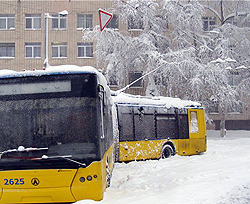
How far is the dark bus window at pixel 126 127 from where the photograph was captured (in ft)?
44.3

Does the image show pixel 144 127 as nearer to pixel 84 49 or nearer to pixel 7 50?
pixel 84 49

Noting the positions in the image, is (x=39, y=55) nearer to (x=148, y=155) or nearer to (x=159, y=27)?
(x=159, y=27)

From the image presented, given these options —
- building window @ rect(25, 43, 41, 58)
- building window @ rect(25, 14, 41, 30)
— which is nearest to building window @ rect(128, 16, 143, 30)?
building window @ rect(25, 14, 41, 30)

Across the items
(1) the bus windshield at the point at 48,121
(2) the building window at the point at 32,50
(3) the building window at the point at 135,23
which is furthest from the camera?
(2) the building window at the point at 32,50

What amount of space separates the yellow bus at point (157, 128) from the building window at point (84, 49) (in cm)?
2067

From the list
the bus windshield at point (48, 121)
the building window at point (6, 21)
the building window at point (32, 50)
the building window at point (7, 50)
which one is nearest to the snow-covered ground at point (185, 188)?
the bus windshield at point (48, 121)

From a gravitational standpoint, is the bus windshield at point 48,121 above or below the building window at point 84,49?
below

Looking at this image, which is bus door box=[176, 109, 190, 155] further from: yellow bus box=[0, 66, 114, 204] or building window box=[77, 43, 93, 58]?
building window box=[77, 43, 93, 58]

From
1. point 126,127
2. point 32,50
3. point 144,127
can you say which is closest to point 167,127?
point 144,127

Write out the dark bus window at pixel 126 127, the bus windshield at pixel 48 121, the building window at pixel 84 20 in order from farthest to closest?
1. the building window at pixel 84 20
2. the dark bus window at pixel 126 127
3. the bus windshield at pixel 48 121

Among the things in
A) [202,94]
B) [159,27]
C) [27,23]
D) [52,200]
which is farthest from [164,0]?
[52,200]

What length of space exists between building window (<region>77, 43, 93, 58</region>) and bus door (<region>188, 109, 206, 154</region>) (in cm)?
2077

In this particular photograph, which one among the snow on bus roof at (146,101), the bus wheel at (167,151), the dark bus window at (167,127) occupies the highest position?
the snow on bus roof at (146,101)

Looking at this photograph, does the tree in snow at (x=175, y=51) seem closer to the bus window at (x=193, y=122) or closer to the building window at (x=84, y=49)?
the building window at (x=84, y=49)
